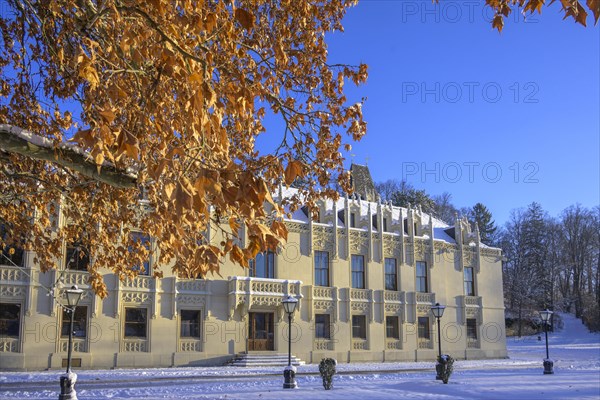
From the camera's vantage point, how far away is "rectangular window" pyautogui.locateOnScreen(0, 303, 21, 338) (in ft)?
94.5

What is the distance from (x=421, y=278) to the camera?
140 ft

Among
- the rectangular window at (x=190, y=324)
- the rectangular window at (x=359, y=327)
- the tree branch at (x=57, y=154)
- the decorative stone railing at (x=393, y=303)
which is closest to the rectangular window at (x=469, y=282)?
the decorative stone railing at (x=393, y=303)

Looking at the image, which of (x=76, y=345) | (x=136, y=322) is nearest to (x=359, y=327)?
(x=136, y=322)

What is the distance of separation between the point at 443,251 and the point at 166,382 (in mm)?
25358

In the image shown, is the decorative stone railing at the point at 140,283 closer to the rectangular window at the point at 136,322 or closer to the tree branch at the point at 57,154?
the rectangular window at the point at 136,322

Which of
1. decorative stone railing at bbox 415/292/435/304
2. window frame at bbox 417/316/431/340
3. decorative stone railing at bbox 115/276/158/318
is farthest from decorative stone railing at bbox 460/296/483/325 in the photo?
decorative stone railing at bbox 115/276/158/318

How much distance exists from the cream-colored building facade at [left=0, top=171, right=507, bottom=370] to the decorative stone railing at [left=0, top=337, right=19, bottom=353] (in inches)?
1.6

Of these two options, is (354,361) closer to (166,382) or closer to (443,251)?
(443,251)

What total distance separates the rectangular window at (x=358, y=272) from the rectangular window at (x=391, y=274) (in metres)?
1.96

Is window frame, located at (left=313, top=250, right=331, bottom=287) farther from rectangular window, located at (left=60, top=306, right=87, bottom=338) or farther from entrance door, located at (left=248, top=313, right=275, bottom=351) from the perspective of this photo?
rectangular window, located at (left=60, top=306, right=87, bottom=338)

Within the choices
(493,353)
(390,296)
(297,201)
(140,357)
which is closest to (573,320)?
(493,353)

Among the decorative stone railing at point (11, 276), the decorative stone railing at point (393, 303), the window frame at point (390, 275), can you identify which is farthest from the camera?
the window frame at point (390, 275)

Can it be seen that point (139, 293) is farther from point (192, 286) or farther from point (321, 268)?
point (321, 268)

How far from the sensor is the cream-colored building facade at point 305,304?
1167 inches
